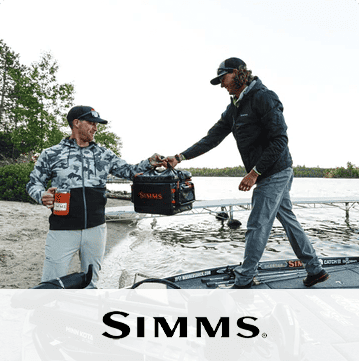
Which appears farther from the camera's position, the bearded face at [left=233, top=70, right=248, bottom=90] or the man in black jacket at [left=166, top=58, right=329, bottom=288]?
the bearded face at [left=233, top=70, right=248, bottom=90]

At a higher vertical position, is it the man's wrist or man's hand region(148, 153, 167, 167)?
the man's wrist

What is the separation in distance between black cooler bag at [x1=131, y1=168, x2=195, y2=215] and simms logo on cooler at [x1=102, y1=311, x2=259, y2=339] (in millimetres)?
1713

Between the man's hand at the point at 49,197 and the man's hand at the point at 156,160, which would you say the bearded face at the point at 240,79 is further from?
the man's hand at the point at 49,197

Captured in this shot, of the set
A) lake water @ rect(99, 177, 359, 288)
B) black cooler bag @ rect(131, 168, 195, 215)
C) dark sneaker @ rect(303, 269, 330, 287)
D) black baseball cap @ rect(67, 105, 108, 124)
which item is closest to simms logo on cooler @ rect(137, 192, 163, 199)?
black cooler bag @ rect(131, 168, 195, 215)

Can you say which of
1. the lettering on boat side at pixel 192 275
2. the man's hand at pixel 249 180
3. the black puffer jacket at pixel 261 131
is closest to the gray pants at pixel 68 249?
the lettering on boat side at pixel 192 275

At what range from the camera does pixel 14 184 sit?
54.6 ft

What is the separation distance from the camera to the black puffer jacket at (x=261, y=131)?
3477 millimetres

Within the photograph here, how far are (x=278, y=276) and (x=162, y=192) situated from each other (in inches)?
82.5

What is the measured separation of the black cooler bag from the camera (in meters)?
3.41

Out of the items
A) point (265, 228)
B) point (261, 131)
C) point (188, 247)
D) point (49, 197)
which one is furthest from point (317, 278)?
point (188, 247)

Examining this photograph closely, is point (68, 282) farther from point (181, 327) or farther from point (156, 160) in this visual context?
point (156, 160)

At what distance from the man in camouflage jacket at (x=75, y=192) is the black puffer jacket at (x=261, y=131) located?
5.49 ft

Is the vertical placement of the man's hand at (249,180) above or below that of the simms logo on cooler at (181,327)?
above

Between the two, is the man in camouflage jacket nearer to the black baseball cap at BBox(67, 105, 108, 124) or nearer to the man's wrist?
the black baseball cap at BBox(67, 105, 108, 124)
